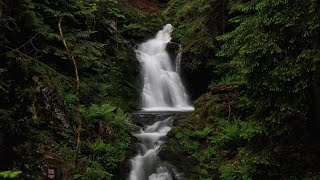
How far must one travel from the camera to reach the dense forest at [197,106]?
6207mm

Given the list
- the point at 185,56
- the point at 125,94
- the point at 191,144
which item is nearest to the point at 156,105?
the point at 125,94

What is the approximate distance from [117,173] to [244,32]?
16.2 ft

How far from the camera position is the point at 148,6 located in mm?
27672

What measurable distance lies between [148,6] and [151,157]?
1991cm

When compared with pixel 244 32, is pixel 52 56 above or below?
above

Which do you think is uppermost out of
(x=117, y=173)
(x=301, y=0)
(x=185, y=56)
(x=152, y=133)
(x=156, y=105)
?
(x=185, y=56)

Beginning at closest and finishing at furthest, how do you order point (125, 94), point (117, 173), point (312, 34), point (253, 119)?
point (312, 34) → point (253, 119) → point (117, 173) → point (125, 94)

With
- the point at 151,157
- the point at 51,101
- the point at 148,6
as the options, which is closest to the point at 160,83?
the point at 151,157

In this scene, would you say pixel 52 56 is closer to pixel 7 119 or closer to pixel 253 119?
pixel 7 119

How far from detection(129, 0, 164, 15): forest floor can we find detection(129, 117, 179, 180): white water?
50.3ft

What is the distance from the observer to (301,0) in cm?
621

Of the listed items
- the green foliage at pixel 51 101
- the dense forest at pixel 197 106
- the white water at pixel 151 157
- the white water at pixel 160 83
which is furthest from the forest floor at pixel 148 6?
the white water at pixel 151 157

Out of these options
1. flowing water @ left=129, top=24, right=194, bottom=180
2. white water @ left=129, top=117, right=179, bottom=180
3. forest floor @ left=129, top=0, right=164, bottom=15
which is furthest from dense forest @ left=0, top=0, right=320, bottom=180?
forest floor @ left=129, top=0, right=164, bottom=15

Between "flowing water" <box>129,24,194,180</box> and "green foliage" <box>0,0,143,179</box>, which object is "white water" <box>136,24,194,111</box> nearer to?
"flowing water" <box>129,24,194,180</box>
